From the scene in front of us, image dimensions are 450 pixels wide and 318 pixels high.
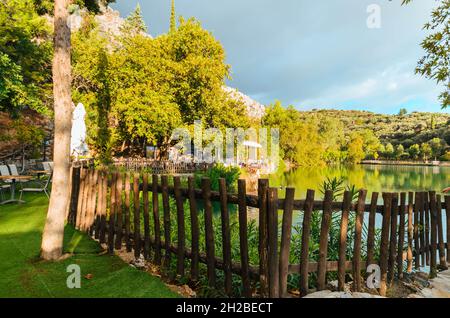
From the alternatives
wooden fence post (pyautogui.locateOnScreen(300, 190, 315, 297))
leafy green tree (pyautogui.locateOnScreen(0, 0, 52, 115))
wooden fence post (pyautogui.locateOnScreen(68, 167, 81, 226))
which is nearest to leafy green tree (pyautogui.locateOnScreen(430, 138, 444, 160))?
leafy green tree (pyautogui.locateOnScreen(0, 0, 52, 115))

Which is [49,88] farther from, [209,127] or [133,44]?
[209,127]

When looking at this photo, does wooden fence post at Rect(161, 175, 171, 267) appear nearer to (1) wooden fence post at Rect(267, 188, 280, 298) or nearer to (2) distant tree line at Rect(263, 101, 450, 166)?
(1) wooden fence post at Rect(267, 188, 280, 298)

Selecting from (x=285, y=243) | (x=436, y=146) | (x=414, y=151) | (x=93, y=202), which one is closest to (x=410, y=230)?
(x=285, y=243)

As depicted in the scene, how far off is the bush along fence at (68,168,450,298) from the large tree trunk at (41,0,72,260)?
31.1 inches

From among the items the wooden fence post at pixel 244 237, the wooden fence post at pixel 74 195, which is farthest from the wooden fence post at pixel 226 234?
the wooden fence post at pixel 74 195

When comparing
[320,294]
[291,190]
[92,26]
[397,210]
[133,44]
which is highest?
[92,26]

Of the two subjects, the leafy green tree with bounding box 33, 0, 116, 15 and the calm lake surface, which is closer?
the leafy green tree with bounding box 33, 0, 116, 15

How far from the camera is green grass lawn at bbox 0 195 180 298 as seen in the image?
3334mm

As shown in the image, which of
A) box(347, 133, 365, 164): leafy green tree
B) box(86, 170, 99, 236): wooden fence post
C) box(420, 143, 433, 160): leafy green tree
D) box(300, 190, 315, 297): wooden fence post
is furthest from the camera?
box(347, 133, 365, 164): leafy green tree

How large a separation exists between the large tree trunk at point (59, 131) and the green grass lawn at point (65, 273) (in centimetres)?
37

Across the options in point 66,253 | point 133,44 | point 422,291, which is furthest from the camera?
point 133,44

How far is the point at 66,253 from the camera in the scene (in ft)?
15.1
